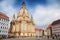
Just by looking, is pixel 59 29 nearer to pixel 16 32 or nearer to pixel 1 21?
pixel 16 32

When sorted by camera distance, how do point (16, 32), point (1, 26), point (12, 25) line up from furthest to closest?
point (12, 25)
point (16, 32)
point (1, 26)

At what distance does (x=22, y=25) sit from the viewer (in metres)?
42.4

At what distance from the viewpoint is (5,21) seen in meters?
31.7

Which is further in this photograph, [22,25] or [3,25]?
[22,25]

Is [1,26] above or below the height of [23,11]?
below

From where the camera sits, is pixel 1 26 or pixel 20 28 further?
pixel 20 28

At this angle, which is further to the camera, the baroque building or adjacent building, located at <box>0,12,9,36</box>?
A: the baroque building

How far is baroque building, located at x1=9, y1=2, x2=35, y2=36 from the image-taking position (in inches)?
1613

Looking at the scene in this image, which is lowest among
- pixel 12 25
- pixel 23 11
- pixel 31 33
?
pixel 31 33

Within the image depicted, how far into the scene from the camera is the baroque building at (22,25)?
1613 inches

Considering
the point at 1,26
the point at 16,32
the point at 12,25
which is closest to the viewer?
the point at 1,26

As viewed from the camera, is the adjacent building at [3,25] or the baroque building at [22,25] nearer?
the adjacent building at [3,25]

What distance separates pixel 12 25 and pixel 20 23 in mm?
3182

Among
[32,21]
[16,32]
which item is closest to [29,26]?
[32,21]
